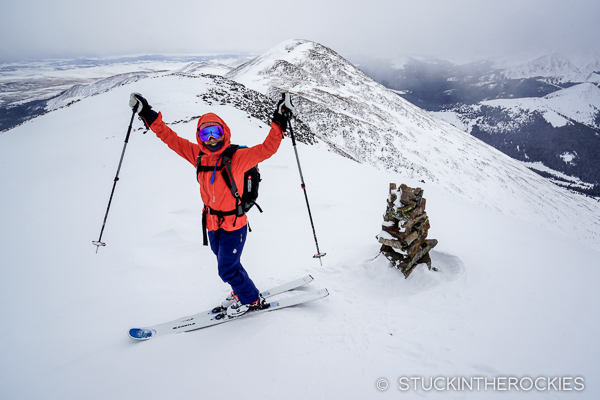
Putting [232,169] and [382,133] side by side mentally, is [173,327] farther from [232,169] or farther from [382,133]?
[382,133]

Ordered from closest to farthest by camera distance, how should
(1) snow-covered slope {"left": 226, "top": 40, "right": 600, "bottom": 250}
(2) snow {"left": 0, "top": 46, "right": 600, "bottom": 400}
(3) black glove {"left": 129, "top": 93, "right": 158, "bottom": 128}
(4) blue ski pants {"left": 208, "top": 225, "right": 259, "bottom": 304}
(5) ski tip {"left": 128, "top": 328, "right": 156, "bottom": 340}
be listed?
(2) snow {"left": 0, "top": 46, "right": 600, "bottom": 400}
(5) ski tip {"left": 128, "top": 328, "right": 156, "bottom": 340}
(4) blue ski pants {"left": 208, "top": 225, "right": 259, "bottom": 304}
(3) black glove {"left": 129, "top": 93, "right": 158, "bottom": 128}
(1) snow-covered slope {"left": 226, "top": 40, "right": 600, "bottom": 250}

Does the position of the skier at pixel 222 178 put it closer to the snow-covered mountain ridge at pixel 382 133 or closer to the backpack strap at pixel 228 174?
the backpack strap at pixel 228 174

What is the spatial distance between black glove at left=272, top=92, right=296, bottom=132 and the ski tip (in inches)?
162

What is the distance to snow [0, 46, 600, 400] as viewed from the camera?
11.5 ft

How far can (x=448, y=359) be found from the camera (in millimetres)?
4141

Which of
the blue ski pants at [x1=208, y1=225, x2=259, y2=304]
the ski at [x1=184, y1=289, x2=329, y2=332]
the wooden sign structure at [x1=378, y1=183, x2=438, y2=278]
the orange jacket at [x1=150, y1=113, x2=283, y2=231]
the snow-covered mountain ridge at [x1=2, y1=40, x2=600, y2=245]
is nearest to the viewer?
the orange jacket at [x1=150, y1=113, x2=283, y2=231]

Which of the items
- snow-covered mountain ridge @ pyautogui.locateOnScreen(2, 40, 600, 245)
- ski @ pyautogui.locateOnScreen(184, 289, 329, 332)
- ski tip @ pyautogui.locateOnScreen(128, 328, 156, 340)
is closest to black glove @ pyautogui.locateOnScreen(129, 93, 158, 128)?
ski tip @ pyautogui.locateOnScreen(128, 328, 156, 340)

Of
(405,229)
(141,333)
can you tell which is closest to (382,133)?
(405,229)

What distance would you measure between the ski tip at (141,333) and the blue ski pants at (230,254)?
4.64 ft

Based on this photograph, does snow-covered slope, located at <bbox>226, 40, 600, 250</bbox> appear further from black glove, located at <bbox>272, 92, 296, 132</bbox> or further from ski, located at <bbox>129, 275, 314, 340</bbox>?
ski, located at <bbox>129, 275, 314, 340</bbox>

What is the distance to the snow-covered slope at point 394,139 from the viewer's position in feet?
153

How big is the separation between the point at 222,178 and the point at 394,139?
5796 cm

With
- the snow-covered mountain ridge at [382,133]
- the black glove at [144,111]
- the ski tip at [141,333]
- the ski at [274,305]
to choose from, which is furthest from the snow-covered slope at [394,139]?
the ski tip at [141,333]

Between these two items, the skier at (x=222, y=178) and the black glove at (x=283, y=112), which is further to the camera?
the black glove at (x=283, y=112)
